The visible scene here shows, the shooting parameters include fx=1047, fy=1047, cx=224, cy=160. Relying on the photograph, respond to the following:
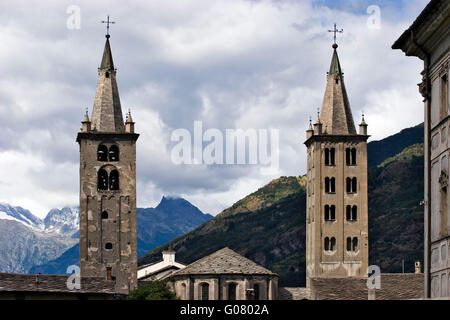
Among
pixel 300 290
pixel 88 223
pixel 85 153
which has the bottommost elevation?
pixel 300 290

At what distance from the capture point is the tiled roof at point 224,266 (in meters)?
96.3

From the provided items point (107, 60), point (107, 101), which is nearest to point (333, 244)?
point (107, 101)

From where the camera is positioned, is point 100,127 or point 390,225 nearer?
point 100,127

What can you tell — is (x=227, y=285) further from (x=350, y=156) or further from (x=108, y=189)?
(x=350, y=156)

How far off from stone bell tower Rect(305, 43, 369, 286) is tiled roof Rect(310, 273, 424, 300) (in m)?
6.24

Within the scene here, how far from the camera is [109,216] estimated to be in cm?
9631

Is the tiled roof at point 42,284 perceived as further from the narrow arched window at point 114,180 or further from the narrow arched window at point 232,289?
the narrow arched window at point 114,180

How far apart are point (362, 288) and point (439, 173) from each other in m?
62.8

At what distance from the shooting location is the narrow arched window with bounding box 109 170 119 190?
318 feet

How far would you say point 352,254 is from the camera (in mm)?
103312

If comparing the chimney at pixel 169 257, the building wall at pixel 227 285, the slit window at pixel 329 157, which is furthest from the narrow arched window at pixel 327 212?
the chimney at pixel 169 257
